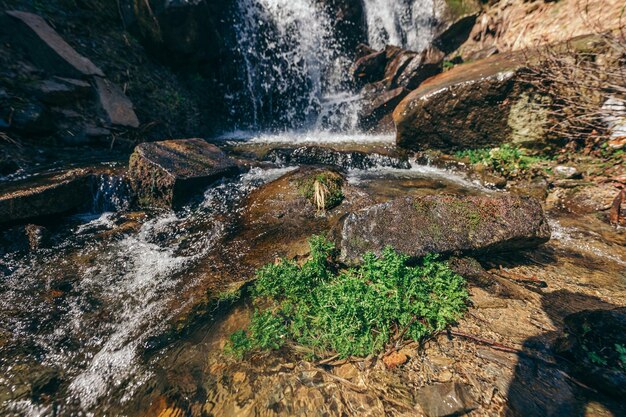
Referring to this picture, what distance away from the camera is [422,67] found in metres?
10.1

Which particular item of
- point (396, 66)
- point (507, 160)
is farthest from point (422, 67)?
point (507, 160)

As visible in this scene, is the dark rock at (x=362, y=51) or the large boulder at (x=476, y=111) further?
the dark rock at (x=362, y=51)

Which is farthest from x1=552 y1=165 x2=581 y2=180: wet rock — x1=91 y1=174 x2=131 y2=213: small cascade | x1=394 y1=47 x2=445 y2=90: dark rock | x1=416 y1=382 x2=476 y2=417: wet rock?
x1=91 y1=174 x2=131 y2=213: small cascade

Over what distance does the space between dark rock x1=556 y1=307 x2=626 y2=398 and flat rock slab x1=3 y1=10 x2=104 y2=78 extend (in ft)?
36.5

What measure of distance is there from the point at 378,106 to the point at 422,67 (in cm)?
218

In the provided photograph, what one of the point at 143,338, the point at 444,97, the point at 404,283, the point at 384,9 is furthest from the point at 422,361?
the point at 384,9

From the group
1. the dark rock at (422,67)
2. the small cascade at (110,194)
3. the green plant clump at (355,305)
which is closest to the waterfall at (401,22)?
the dark rock at (422,67)

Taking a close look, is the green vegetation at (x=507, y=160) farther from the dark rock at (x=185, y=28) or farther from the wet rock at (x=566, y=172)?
the dark rock at (x=185, y=28)

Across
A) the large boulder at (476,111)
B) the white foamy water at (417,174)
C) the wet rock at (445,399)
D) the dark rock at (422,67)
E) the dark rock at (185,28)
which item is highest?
the dark rock at (185,28)

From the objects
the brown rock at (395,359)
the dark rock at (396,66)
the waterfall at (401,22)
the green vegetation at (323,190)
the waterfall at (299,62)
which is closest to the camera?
the brown rock at (395,359)

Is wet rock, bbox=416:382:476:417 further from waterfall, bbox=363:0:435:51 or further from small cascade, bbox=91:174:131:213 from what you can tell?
waterfall, bbox=363:0:435:51

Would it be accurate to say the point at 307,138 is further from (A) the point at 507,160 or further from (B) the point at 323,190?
(A) the point at 507,160

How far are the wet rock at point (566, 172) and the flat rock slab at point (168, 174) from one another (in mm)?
7121

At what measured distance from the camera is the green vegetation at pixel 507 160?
19.6 feet
